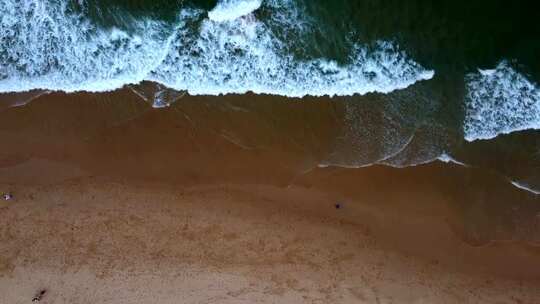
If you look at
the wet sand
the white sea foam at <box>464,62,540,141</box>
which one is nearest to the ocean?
the white sea foam at <box>464,62,540,141</box>

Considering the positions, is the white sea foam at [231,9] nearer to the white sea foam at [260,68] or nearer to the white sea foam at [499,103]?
the white sea foam at [260,68]

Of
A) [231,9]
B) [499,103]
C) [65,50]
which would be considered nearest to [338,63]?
[231,9]

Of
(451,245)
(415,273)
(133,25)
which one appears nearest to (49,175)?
(133,25)

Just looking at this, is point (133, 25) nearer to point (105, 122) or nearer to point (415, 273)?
point (105, 122)

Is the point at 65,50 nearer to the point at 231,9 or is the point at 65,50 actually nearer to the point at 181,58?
the point at 181,58

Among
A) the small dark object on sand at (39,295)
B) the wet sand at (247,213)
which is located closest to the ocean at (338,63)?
the wet sand at (247,213)
